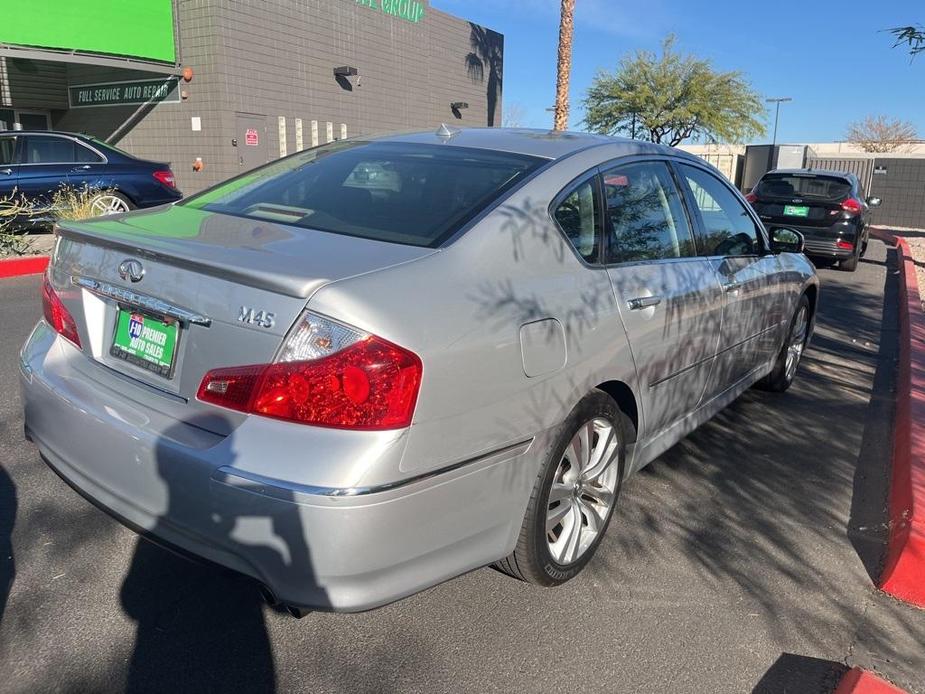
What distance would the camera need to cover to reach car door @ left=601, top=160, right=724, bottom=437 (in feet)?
10.0

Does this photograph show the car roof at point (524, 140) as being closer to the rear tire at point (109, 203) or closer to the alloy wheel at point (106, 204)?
the rear tire at point (109, 203)

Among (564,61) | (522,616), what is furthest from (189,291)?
(564,61)

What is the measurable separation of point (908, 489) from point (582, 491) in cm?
171

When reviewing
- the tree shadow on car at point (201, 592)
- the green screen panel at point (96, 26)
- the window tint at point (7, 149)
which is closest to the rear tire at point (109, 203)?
the window tint at point (7, 149)

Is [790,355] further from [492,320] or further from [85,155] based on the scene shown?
[85,155]

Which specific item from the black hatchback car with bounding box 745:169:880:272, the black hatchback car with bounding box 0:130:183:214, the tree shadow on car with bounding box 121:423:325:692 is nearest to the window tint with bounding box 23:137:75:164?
the black hatchback car with bounding box 0:130:183:214

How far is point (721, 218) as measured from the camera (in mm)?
4129

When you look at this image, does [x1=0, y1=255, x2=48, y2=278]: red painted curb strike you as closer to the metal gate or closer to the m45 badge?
the m45 badge

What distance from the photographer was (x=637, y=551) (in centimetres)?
327

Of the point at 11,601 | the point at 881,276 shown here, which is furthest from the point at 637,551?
the point at 881,276

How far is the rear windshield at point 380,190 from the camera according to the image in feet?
8.89

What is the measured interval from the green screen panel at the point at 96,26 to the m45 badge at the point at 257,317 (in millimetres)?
14122

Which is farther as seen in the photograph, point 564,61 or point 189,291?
point 564,61

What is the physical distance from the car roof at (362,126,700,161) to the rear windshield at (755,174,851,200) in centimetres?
929
